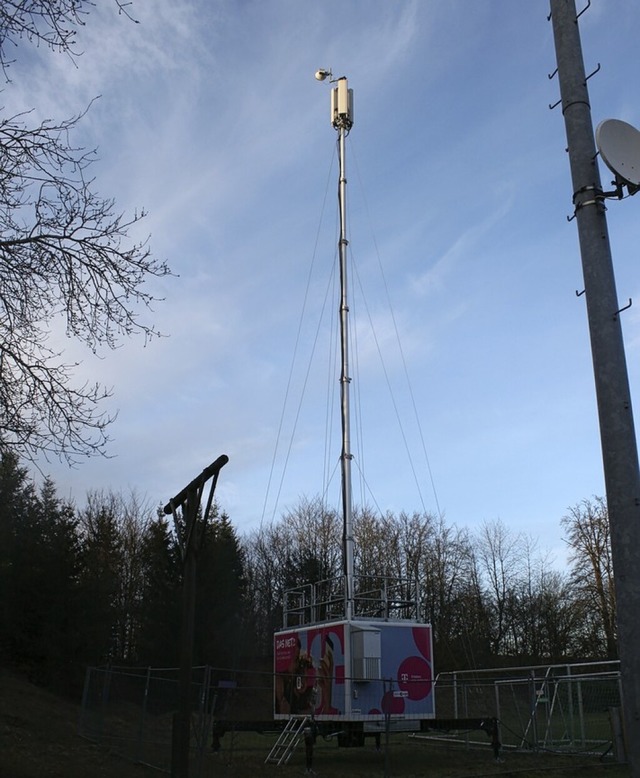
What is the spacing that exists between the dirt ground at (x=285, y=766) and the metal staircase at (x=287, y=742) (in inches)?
12.3

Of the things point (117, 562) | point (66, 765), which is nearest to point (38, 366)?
point (66, 765)

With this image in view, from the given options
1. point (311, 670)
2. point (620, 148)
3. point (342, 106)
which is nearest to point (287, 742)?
point (311, 670)

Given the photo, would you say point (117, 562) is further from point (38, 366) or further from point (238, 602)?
point (38, 366)

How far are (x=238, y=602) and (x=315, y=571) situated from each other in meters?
5.09

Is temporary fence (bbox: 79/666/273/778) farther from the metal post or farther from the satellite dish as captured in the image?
the satellite dish

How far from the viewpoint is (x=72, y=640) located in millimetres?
33906

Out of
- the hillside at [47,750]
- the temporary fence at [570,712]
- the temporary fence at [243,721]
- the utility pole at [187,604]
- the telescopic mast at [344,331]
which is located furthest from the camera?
the telescopic mast at [344,331]

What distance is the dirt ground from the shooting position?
44.8ft

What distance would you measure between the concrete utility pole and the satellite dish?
9cm

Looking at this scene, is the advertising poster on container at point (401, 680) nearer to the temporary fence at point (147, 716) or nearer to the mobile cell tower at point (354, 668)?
the mobile cell tower at point (354, 668)

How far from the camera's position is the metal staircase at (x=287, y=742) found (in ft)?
54.0

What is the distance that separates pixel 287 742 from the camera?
17.4 m

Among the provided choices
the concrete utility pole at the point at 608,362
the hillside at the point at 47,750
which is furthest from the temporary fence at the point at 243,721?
the concrete utility pole at the point at 608,362

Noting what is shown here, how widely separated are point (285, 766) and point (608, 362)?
13.2 meters
